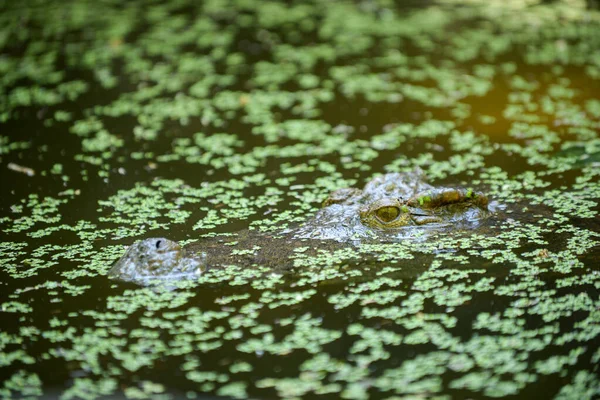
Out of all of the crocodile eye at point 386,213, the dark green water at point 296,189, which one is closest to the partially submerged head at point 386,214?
the crocodile eye at point 386,213

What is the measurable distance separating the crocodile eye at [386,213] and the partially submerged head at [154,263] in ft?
3.87

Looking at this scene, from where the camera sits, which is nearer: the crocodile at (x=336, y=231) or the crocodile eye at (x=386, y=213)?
the crocodile at (x=336, y=231)

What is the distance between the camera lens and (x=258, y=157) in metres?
6.32

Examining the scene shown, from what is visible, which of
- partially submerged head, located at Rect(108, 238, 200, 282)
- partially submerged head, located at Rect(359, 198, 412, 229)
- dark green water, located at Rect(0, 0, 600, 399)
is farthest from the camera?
partially submerged head, located at Rect(359, 198, 412, 229)

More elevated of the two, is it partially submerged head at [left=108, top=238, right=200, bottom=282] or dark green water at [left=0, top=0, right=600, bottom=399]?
partially submerged head at [left=108, top=238, right=200, bottom=282]

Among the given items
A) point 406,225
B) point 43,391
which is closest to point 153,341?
point 43,391

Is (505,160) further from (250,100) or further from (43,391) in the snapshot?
(43,391)

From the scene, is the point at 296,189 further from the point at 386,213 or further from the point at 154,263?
the point at 154,263

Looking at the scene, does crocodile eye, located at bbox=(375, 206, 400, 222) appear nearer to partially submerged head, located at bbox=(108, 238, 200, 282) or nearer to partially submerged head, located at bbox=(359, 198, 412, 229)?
partially submerged head, located at bbox=(359, 198, 412, 229)

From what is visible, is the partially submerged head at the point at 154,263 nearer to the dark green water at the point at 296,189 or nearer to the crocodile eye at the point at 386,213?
the dark green water at the point at 296,189

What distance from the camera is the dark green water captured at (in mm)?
3545

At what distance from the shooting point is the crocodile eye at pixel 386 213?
4.58 metres

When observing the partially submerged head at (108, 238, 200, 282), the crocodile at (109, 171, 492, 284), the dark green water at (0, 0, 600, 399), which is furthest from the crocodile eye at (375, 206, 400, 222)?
the partially submerged head at (108, 238, 200, 282)

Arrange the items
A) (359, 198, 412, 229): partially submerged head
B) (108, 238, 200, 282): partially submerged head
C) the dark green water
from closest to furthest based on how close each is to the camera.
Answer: the dark green water, (108, 238, 200, 282): partially submerged head, (359, 198, 412, 229): partially submerged head
